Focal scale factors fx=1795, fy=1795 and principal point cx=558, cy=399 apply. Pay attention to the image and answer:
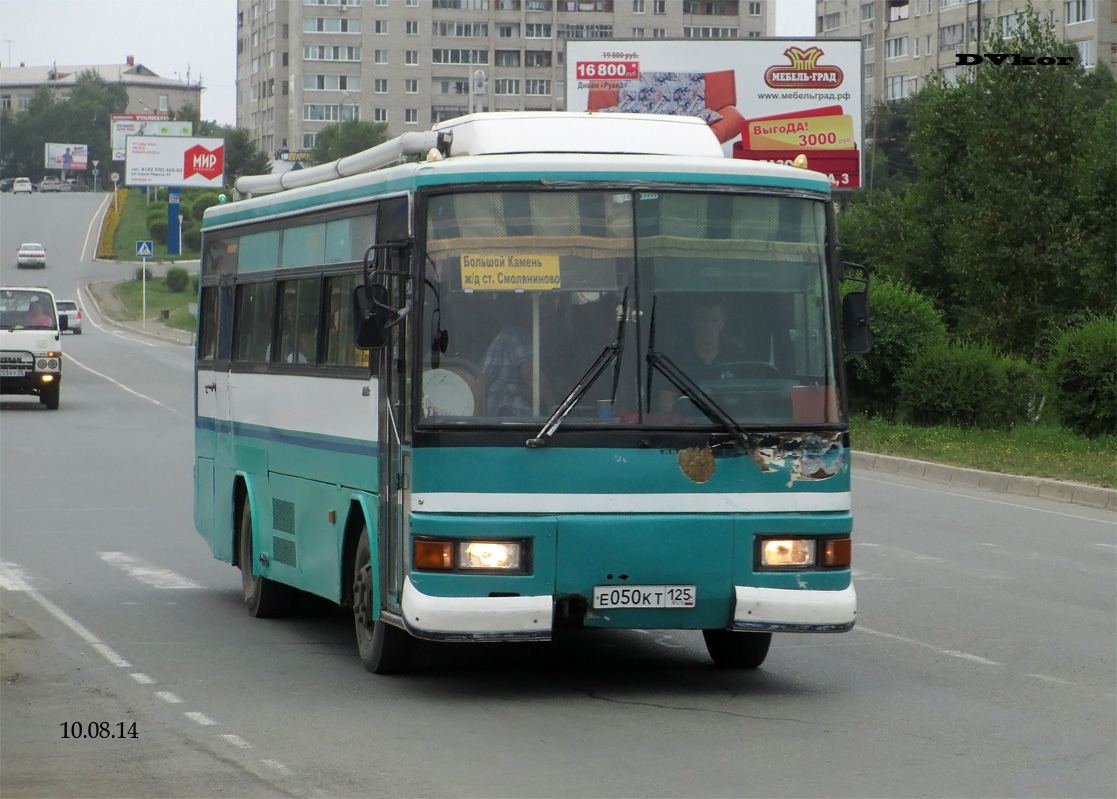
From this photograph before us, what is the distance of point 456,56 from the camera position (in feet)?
557

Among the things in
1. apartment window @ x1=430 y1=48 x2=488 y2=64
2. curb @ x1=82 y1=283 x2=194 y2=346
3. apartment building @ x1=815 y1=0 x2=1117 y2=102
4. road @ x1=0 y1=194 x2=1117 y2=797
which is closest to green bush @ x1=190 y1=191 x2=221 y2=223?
curb @ x1=82 y1=283 x2=194 y2=346

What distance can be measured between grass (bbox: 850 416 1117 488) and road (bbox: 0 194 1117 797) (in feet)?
19.1

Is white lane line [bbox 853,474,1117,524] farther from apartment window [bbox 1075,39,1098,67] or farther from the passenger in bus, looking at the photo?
apartment window [bbox 1075,39,1098,67]

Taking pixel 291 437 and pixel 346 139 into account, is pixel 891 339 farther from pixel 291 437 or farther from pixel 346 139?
pixel 346 139

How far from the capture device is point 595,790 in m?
6.41

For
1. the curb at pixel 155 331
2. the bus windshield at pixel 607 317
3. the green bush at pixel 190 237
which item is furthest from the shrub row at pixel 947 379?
the green bush at pixel 190 237

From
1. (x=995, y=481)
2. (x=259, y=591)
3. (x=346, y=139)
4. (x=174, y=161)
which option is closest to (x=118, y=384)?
(x=995, y=481)

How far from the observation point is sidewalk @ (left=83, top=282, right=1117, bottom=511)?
18.9 metres

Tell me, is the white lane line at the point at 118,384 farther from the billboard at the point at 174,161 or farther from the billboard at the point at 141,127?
the billboard at the point at 141,127

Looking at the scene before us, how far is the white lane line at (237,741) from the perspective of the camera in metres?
7.20

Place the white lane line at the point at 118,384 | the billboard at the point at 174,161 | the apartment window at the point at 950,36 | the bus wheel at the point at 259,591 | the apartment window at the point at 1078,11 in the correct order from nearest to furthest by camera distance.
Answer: the bus wheel at the point at 259,591, the white lane line at the point at 118,384, the apartment window at the point at 1078,11, the billboard at the point at 174,161, the apartment window at the point at 950,36

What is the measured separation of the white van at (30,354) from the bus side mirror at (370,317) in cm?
2616

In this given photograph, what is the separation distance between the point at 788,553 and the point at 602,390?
1.14 m

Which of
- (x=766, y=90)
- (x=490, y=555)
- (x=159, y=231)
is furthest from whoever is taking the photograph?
(x=159, y=231)
